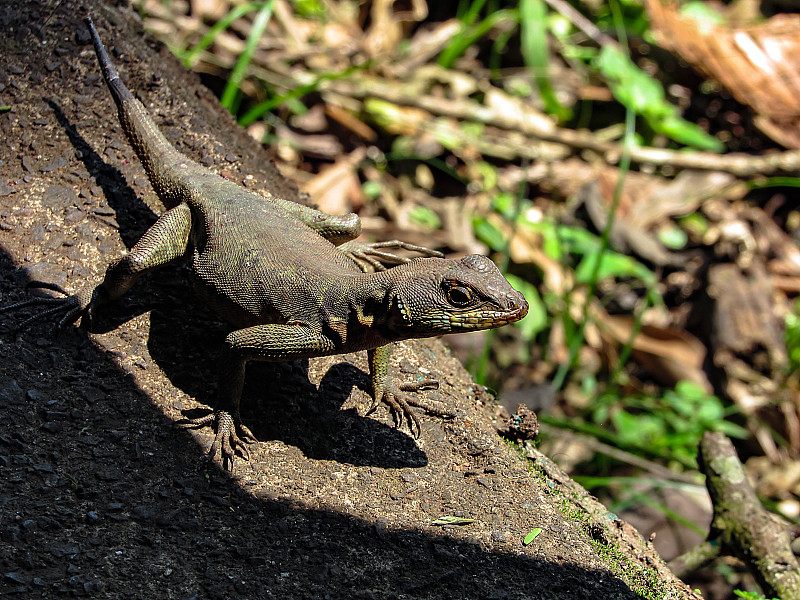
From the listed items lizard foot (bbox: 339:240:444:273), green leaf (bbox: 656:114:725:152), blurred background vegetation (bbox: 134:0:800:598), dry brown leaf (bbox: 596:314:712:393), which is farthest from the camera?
green leaf (bbox: 656:114:725:152)

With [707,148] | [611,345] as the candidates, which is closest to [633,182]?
[707,148]

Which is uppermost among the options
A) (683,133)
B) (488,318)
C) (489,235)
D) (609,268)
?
(488,318)

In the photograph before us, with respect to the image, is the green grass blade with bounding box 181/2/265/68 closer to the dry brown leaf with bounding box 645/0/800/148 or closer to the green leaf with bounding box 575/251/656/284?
the green leaf with bounding box 575/251/656/284

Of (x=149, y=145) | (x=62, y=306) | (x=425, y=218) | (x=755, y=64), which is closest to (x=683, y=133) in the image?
(x=755, y=64)

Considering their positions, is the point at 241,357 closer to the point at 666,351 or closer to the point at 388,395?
the point at 388,395

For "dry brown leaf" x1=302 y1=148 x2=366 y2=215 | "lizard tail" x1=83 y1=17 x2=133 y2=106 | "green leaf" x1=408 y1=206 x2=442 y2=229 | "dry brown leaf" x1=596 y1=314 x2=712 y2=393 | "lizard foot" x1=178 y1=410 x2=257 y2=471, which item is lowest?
"dry brown leaf" x1=596 y1=314 x2=712 y2=393

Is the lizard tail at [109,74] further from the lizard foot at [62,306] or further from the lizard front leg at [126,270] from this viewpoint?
the lizard foot at [62,306]

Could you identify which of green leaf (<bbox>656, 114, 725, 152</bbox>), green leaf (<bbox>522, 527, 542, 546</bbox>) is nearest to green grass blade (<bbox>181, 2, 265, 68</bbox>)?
green leaf (<bbox>522, 527, 542, 546</bbox>)
